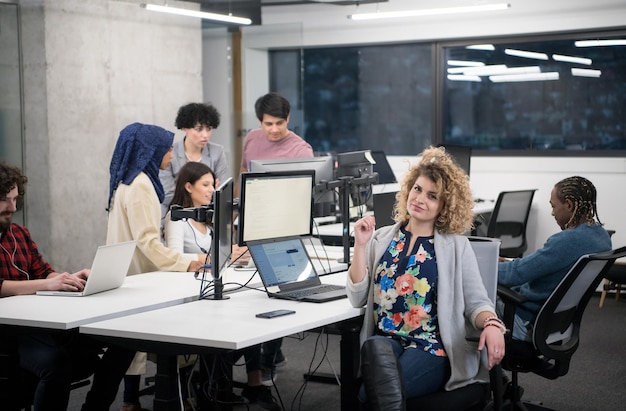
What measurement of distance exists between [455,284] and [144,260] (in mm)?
1653

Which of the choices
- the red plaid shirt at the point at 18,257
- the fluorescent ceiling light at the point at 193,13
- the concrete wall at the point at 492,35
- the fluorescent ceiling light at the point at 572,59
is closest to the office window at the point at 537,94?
the fluorescent ceiling light at the point at 572,59

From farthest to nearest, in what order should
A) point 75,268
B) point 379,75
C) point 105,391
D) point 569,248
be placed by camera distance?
1. point 379,75
2. point 75,268
3. point 569,248
4. point 105,391

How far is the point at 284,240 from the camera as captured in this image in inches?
143

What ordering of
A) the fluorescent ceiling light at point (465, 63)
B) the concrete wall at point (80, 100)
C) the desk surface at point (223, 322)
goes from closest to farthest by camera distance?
the desk surface at point (223, 322), the concrete wall at point (80, 100), the fluorescent ceiling light at point (465, 63)

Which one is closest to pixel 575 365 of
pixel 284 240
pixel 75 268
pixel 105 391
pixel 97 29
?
pixel 284 240

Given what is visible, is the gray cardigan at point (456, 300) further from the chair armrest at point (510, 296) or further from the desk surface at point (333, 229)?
the desk surface at point (333, 229)

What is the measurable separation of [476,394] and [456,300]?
0.33 meters

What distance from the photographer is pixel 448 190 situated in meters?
3.17

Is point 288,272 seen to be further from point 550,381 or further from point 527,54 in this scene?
point 527,54

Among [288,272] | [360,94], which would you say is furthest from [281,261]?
[360,94]

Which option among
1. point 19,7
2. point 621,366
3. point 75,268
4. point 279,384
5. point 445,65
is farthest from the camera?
point 445,65

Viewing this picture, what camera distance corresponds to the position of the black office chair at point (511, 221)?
6770mm

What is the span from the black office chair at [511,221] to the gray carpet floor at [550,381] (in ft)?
3.71

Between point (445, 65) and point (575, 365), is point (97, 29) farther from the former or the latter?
point (575, 365)
